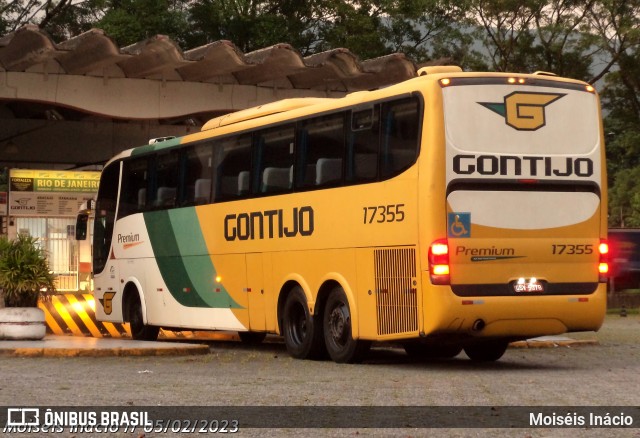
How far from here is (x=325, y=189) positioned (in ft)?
62.0

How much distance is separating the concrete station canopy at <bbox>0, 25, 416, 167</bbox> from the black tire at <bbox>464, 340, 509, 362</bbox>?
33.0 feet

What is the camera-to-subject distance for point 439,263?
1673 cm


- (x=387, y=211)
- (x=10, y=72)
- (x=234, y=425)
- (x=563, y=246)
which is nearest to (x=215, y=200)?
(x=387, y=211)

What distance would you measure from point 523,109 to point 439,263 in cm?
224

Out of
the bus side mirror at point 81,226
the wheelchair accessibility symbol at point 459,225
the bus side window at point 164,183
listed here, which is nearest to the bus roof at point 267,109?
the bus side window at point 164,183

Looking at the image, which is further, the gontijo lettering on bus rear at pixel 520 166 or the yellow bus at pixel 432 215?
the gontijo lettering on bus rear at pixel 520 166

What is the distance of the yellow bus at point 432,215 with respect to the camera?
16.9m

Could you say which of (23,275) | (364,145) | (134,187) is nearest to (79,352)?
(23,275)

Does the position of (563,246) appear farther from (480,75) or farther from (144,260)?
(144,260)

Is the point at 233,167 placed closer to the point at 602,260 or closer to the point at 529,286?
the point at 529,286

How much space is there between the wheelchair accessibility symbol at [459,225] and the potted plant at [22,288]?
24.4 feet

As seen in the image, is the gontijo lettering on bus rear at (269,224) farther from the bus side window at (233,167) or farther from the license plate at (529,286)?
the license plate at (529,286)

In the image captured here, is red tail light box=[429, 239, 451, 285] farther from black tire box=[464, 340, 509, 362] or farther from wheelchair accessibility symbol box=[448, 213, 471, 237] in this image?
black tire box=[464, 340, 509, 362]

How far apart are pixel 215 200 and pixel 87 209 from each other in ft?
18.6
